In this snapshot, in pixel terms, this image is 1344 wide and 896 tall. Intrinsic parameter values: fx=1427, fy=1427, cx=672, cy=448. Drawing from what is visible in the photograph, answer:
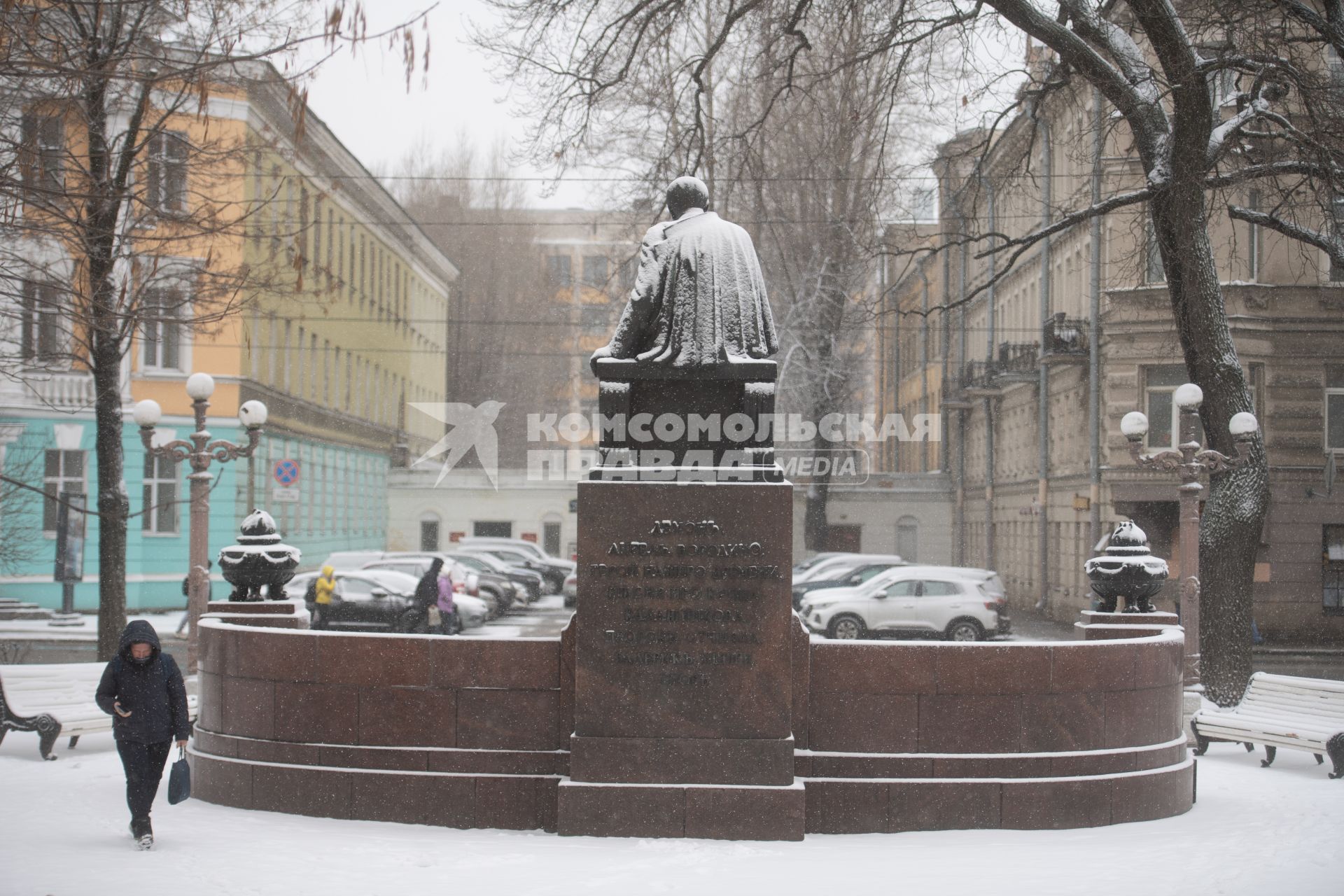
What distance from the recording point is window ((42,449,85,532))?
1298 inches

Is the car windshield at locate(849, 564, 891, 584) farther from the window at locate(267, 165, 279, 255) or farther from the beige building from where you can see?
the window at locate(267, 165, 279, 255)

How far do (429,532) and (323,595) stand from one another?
28.8 meters

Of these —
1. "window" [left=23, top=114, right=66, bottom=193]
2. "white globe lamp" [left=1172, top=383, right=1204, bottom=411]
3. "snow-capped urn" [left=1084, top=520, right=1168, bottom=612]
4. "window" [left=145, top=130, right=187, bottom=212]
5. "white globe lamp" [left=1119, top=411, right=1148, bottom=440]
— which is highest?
"window" [left=145, top=130, right=187, bottom=212]

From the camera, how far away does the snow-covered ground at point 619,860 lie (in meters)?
7.82

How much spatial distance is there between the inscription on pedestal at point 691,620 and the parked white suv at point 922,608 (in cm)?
1841

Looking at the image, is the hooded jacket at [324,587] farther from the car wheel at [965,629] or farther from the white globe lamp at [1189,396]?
the white globe lamp at [1189,396]

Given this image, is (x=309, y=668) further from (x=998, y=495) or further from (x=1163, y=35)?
(x=998, y=495)

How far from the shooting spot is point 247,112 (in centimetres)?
A: 3403

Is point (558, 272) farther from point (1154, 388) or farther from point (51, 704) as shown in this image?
point (51, 704)

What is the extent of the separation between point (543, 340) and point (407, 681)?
57.6 m

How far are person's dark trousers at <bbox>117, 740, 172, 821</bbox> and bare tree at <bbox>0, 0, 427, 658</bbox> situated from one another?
3065mm

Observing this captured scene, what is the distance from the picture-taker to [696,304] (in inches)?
372

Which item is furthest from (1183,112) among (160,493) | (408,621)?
(160,493)
